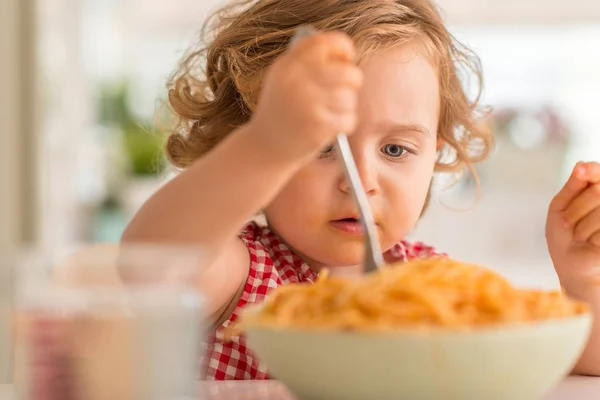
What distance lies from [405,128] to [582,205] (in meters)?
0.24

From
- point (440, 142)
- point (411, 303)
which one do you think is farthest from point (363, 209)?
point (440, 142)

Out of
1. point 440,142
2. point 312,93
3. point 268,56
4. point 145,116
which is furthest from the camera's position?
point 145,116

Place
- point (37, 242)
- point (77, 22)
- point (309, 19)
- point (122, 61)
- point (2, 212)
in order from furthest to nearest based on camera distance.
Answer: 1. point (122, 61)
2. point (77, 22)
3. point (37, 242)
4. point (2, 212)
5. point (309, 19)

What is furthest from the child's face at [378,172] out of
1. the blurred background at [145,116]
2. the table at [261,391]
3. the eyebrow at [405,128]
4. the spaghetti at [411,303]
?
the blurred background at [145,116]

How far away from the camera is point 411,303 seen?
1.95 feet

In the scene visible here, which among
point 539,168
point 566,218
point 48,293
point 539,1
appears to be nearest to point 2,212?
point 566,218

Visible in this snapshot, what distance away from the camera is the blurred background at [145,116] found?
3209 mm

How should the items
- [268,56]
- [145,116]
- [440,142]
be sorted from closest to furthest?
[268,56]
[440,142]
[145,116]

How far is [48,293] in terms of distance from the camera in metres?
0.53

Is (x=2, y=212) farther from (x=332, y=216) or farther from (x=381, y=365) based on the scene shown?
(x=381, y=365)

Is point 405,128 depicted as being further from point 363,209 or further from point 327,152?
point 363,209

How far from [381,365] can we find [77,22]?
4520mm

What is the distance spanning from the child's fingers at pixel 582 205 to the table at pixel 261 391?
0.26 meters

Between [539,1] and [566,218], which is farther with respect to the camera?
[539,1]
